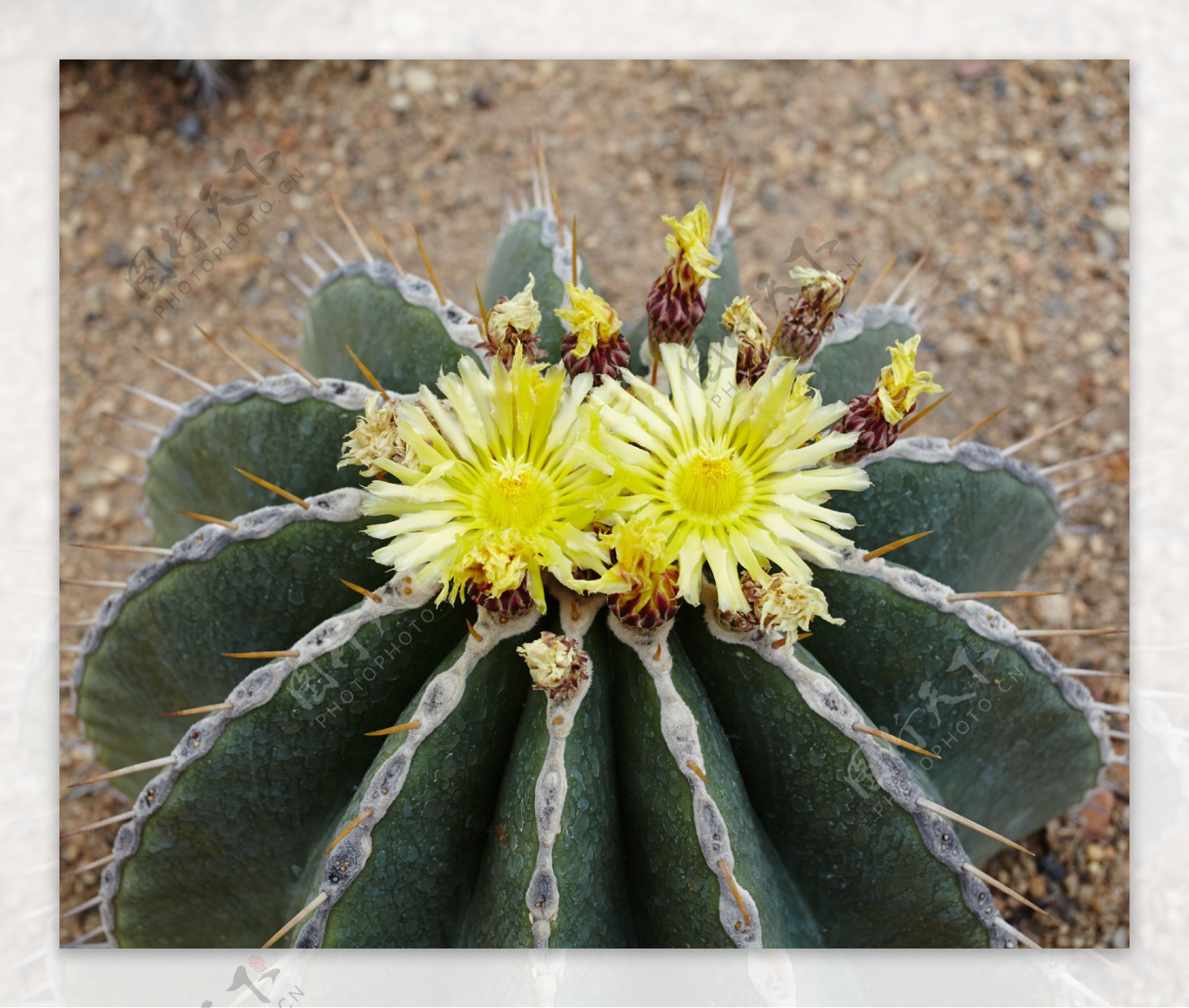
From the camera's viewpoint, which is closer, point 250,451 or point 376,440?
point 376,440

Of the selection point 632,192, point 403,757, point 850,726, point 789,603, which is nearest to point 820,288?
point 789,603

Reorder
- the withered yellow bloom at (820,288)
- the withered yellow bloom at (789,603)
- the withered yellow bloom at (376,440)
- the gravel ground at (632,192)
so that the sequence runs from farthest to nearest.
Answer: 1. the gravel ground at (632,192)
2. the withered yellow bloom at (820,288)
3. the withered yellow bloom at (376,440)
4. the withered yellow bloom at (789,603)

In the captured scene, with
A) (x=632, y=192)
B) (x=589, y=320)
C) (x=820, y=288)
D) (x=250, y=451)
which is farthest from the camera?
(x=632, y=192)

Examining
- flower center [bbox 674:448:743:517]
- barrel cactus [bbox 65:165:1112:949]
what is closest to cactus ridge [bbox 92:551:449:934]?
barrel cactus [bbox 65:165:1112:949]

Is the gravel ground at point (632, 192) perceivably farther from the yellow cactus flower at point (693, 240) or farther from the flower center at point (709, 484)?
the flower center at point (709, 484)

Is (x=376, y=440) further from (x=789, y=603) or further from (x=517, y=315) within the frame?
(x=789, y=603)

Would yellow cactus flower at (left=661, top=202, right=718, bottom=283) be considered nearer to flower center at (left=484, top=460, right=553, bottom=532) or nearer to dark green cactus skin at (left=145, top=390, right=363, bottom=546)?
flower center at (left=484, top=460, right=553, bottom=532)

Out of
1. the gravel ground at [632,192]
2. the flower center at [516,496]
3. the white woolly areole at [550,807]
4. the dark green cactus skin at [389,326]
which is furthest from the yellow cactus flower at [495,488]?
the gravel ground at [632,192]

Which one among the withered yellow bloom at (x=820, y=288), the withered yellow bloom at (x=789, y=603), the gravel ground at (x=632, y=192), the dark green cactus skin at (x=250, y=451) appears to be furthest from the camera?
the gravel ground at (x=632, y=192)
